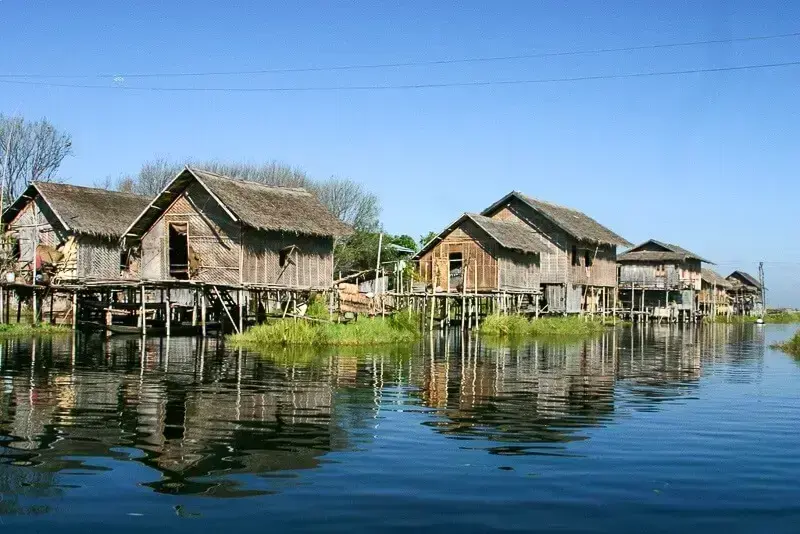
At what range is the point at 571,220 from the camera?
51.9 metres

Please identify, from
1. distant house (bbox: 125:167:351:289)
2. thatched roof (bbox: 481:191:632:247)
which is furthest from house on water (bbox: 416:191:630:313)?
distant house (bbox: 125:167:351:289)

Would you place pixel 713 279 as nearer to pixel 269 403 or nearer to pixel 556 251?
pixel 556 251

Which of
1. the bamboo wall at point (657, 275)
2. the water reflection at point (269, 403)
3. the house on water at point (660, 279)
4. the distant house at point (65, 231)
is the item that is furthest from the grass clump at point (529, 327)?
the bamboo wall at point (657, 275)

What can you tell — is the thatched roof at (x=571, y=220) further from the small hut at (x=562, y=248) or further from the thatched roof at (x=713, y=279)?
the thatched roof at (x=713, y=279)

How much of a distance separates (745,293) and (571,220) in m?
52.4

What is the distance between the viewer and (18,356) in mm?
23812

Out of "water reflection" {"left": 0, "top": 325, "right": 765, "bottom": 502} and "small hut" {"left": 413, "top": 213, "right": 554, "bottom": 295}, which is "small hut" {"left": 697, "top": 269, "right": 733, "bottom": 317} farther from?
"water reflection" {"left": 0, "top": 325, "right": 765, "bottom": 502}

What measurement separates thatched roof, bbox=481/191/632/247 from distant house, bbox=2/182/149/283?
20.0 metres

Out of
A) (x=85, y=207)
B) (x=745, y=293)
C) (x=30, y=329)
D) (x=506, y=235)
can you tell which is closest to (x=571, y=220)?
(x=506, y=235)

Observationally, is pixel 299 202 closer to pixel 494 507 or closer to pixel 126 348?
pixel 126 348

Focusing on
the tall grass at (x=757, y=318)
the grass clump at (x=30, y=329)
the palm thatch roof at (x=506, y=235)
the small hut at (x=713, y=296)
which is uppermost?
the palm thatch roof at (x=506, y=235)

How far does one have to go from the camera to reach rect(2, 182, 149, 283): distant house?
38844 millimetres

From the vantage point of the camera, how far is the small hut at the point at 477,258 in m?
43.8

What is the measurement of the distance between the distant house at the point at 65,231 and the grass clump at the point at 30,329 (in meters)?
2.71
